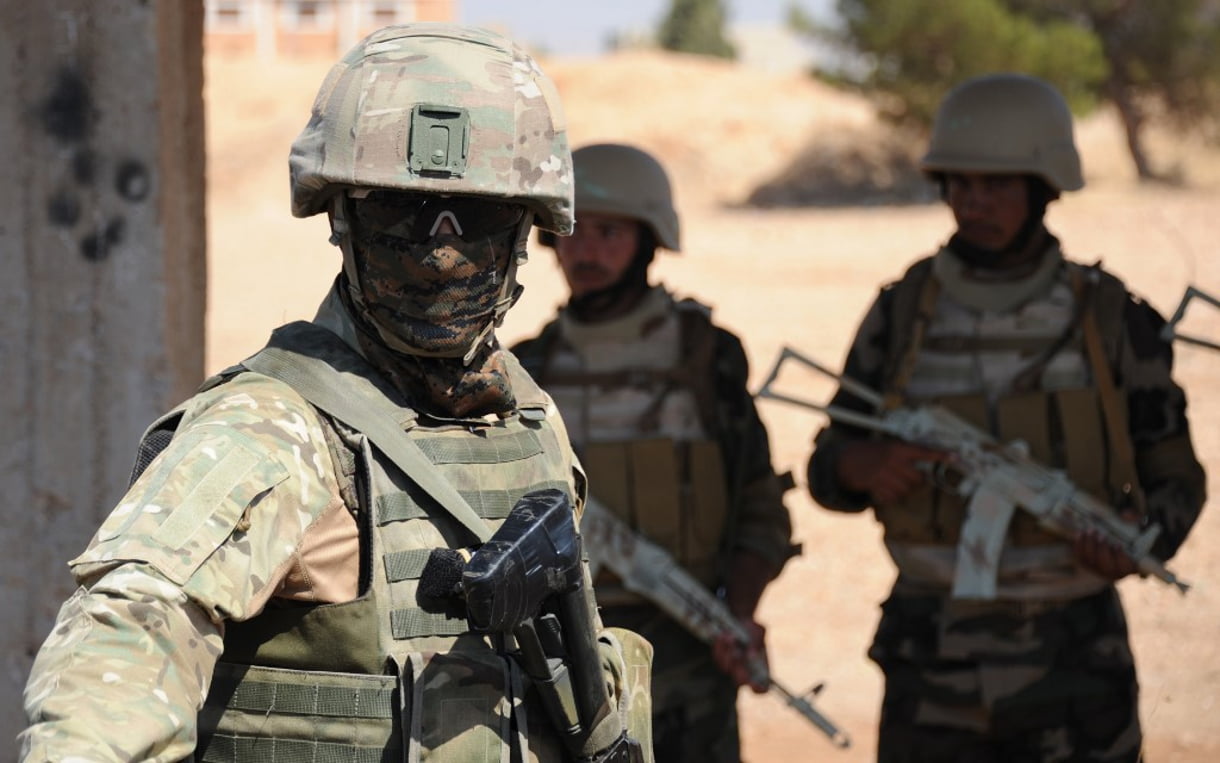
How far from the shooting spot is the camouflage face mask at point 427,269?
85.2 inches

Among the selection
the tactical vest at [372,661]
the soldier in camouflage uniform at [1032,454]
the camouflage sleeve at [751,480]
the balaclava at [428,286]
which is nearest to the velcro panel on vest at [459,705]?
the tactical vest at [372,661]

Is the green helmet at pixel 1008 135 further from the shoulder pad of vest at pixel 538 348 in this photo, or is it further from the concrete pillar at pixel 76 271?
the concrete pillar at pixel 76 271

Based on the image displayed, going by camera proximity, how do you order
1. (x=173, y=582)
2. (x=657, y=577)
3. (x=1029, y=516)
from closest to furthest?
(x=173, y=582) → (x=657, y=577) → (x=1029, y=516)

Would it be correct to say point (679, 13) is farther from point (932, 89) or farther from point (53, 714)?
point (53, 714)

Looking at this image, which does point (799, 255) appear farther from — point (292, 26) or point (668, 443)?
point (292, 26)

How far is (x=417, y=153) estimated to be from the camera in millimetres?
2152

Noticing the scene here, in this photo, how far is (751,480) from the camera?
4.40 meters

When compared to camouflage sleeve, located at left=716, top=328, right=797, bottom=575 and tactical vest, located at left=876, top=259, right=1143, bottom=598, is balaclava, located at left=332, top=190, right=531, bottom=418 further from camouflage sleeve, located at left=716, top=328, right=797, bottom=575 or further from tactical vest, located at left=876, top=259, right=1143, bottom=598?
tactical vest, located at left=876, top=259, right=1143, bottom=598

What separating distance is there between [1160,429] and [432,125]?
2.82 meters

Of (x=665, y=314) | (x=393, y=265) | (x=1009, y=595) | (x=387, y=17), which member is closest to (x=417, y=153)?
(x=393, y=265)

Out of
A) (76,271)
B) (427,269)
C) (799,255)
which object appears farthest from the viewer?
(799,255)

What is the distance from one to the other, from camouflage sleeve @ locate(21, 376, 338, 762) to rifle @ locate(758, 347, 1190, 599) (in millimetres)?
2760

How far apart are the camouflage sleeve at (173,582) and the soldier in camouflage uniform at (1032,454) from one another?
285 cm

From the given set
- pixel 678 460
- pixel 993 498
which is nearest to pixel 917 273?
pixel 993 498
